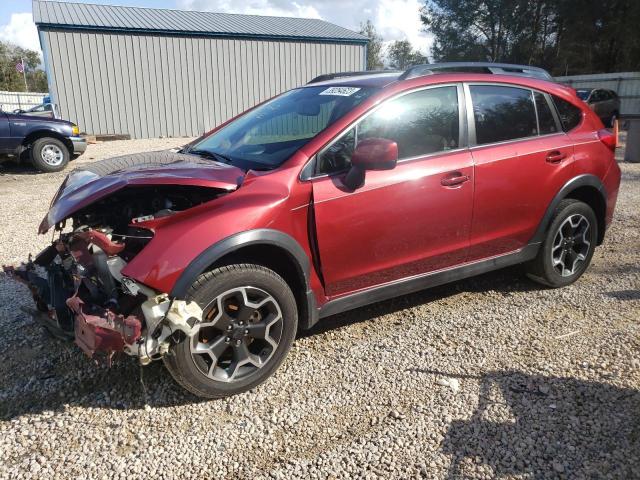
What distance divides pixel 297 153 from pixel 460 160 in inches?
47.4

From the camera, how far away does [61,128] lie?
10711 mm

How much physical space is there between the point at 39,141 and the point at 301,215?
31.4 ft

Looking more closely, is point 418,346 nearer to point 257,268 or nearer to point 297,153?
point 257,268

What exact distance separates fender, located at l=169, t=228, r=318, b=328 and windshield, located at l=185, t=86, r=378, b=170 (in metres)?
0.50

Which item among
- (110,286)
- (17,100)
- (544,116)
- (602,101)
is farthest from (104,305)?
(17,100)

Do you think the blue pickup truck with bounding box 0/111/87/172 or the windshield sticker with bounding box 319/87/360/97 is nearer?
the windshield sticker with bounding box 319/87/360/97

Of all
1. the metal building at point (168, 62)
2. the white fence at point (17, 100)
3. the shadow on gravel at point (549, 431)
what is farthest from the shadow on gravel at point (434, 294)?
the white fence at point (17, 100)

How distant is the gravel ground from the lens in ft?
8.25

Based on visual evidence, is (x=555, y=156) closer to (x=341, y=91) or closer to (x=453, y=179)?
(x=453, y=179)

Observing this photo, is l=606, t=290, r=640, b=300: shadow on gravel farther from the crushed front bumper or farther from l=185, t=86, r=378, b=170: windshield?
the crushed front bumper

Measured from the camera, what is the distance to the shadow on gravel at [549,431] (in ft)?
8.09

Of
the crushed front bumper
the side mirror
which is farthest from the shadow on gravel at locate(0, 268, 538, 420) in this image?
the side mirror

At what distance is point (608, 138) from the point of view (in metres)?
4.47

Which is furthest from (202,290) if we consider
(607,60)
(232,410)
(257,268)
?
(607,60)
